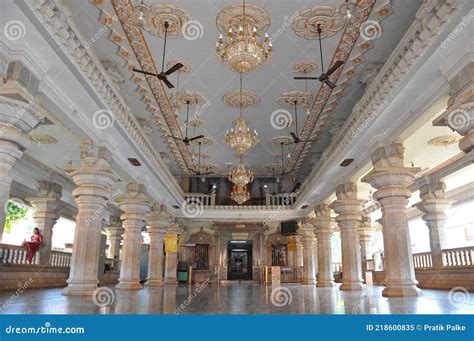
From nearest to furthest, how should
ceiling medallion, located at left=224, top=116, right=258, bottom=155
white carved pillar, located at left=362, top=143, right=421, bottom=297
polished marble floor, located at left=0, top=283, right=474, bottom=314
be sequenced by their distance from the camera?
polished marble floor, located at left=0, top=283, right=474, bottom=314, white carved pillar, located at left=362, top=143, right=421, bottom=297, ceiling medallion, located at left=224, top=116, right=258, bottom=155

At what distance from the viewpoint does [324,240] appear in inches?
631

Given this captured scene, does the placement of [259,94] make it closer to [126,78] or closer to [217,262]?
[126,78]

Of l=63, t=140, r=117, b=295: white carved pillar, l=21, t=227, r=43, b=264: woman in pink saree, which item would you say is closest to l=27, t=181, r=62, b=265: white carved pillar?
l=21, t=227, r=43, b=264: woman in pink saree

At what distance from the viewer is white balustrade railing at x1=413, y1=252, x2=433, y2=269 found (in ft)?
42.6

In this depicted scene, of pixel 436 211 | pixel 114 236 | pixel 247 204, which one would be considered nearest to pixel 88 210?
pixel 436 211

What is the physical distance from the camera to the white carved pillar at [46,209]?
43.4 feet

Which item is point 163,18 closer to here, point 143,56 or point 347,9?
point 143,56

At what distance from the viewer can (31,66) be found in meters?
5.58

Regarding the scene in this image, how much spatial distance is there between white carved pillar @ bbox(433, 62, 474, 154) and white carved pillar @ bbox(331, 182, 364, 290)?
6.68 metres

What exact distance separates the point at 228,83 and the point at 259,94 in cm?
104

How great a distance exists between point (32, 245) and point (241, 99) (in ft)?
27.7

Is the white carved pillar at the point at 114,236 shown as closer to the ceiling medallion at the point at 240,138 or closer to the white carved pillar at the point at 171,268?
the white carved pillar at the point at 171,268

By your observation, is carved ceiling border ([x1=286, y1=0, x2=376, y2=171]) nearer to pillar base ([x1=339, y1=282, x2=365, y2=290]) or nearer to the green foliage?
pillar base ([x1=339, y1=282, x2=365, y2=290])

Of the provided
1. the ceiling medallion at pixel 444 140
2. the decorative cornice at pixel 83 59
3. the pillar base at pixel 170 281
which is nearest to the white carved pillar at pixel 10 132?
the decorative cornice at pixel 83 59
